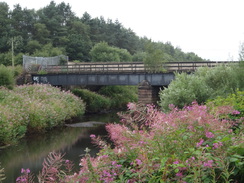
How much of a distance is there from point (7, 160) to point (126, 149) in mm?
10050

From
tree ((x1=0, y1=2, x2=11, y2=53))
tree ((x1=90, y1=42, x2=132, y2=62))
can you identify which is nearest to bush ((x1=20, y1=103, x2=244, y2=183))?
tree ((x1=90, y1=42, x2=132, y2=62))

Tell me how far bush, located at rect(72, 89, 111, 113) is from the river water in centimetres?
1218

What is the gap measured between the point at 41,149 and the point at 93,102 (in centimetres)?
1941

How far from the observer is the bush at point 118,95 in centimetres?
4116

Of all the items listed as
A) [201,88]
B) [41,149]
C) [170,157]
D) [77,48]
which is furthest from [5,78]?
[77,48]

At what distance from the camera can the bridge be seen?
30.7 metres

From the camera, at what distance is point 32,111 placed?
20.7 m

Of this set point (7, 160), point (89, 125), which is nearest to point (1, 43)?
point (89, 125)

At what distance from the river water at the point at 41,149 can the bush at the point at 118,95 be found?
17809mm

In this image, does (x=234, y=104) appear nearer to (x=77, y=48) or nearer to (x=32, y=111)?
(x=32, y=111)

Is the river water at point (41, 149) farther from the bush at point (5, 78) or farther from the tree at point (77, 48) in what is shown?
A: the tree at point (77, 48)

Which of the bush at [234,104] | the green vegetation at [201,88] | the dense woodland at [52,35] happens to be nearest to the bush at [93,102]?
the green vegetation at [201,88]

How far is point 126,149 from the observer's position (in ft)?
18.2

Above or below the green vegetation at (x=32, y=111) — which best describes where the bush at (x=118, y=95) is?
below
